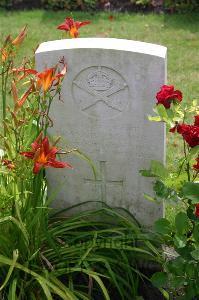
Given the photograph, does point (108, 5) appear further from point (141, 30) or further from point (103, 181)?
point (103, 181)

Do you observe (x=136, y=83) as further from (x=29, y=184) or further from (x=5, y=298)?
(x=5, y=298)

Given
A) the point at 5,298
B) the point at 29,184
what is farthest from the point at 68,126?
the point at 5,298

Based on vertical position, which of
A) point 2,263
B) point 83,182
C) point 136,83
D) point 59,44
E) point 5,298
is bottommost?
point 5,298

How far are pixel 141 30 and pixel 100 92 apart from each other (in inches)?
172

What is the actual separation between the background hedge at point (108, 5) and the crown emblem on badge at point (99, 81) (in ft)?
15.8

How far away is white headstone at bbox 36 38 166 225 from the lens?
299 cm

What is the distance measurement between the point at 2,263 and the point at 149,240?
30.4 inches

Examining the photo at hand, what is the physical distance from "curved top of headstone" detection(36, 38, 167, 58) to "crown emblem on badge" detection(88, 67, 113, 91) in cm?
12

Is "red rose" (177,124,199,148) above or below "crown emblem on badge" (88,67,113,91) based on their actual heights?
below

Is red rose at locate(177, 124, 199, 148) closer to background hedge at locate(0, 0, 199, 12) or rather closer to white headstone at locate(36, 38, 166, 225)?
white headstone at locate(36, 38, 166, 225)

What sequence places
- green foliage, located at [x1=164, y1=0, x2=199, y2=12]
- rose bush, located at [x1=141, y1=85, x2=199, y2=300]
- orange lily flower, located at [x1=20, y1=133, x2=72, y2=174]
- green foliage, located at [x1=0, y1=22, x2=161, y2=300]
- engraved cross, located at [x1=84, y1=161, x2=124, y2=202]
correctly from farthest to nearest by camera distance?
green foliage, located at [x1=164, y1=0, x2=199, y2=12] < engraved cross, located at [x1=84, y1=161, x2=124, y2=202] < green foliage, located at [x1=0, y1=22, x2=161, y2=300] < rose bush, located at [x1=141, y1=85, x2=199, y2=300] < orange lily flower, located at [x1=20, y1=133, x2=72, y2=174]

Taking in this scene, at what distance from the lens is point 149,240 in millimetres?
3203

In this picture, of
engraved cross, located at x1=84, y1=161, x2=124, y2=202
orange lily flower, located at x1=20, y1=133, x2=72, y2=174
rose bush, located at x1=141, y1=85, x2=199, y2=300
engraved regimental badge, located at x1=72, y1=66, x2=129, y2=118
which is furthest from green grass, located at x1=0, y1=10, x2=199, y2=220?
orange lily flower, located at x1=20, y1=133, x2=72, y2=174

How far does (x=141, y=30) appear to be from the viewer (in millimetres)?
7289
